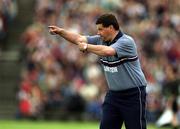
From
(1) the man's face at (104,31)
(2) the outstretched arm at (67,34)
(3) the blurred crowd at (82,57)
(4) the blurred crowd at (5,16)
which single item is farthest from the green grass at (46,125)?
(1) the man's face at (104,31)

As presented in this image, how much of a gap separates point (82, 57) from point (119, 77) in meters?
12.1

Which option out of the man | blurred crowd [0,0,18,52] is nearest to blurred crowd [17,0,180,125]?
blurred crowd [0,0,18,52]

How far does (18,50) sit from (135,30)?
3.97 meters

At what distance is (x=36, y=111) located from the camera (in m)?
21.1

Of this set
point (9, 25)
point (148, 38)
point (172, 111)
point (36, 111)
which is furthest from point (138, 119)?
point (9, 25)

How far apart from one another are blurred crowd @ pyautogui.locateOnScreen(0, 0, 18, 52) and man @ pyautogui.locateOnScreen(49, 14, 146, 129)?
13.0 metres

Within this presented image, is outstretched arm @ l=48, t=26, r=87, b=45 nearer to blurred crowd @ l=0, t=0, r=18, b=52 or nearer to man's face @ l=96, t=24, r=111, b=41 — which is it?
man's face @ l=96, t=24, r=111, b=41

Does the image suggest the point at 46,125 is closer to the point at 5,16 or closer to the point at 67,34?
the point at 5,16

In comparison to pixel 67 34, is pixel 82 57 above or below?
below

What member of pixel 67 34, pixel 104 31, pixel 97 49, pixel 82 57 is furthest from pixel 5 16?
pixel 97 49

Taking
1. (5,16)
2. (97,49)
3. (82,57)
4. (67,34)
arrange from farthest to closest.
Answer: (5,16)
(82,57)
(67,34)
(97,49)

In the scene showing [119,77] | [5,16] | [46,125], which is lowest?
[46,125]

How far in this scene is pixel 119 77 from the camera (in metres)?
10.3

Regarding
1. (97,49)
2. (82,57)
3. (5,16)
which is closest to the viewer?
(97,49)
